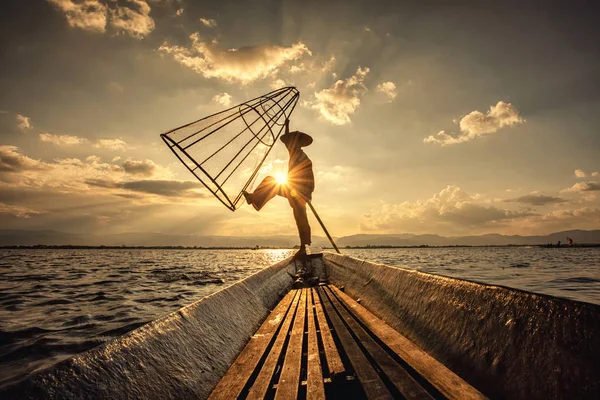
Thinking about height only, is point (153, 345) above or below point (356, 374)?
above

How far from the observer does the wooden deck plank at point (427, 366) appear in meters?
2.18

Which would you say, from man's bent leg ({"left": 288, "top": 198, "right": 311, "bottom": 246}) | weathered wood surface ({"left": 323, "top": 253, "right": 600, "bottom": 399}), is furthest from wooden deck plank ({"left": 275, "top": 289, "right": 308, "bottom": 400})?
man's bent leg ({"left": 288, "top": 198, "right": 311, "bottom": 246})

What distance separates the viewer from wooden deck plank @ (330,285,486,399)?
218cm

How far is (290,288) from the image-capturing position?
8961 millimetres

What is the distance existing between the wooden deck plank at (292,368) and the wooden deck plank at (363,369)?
1.61 ft

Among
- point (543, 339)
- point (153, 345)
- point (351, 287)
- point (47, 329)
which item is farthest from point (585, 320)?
point (47, 329)

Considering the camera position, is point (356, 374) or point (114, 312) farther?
point (114, 312)

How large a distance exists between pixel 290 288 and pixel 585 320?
25.3 feet

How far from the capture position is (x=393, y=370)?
252 cm

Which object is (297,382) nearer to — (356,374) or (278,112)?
(356,374)

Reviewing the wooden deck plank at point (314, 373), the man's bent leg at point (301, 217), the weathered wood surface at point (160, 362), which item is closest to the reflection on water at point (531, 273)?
the wooden deck plank at point (314, 373)

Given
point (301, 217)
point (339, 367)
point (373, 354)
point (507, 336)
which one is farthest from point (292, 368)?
point (301, 217)

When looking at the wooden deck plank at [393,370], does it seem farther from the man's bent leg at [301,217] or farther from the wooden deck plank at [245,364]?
the man's bent leg at [301,217]

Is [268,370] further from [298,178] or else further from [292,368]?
[298,178]
